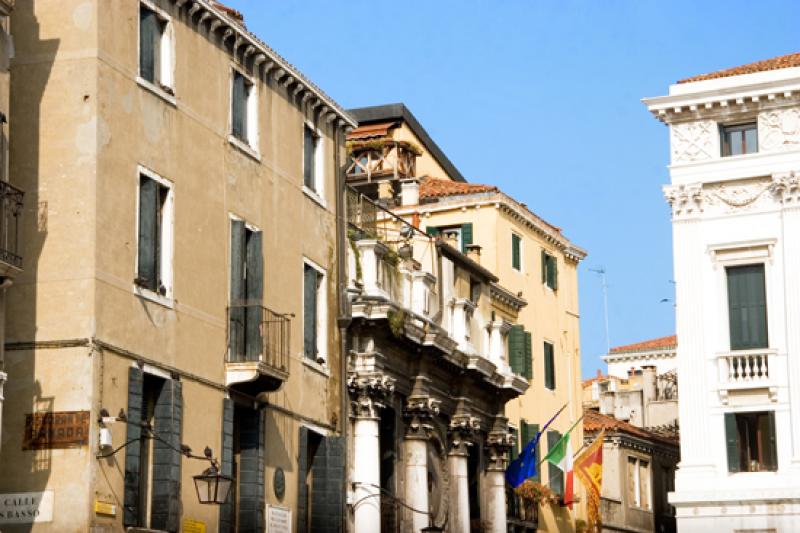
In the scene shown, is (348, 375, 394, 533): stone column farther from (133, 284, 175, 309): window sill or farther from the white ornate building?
the white ornate building

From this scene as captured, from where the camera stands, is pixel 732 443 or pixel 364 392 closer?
pixel 364 392

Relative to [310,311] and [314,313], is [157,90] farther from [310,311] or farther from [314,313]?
[314,313]

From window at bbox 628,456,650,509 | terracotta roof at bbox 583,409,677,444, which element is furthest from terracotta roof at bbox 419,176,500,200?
window at bbox 628,456,650,509

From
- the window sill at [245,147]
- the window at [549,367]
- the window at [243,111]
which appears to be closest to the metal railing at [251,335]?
the window sill at [245,147]

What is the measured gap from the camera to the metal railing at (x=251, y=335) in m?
32.1

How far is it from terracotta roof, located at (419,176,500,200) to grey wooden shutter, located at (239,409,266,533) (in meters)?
21.7

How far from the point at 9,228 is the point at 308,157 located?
37.0ft

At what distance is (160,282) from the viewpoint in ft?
98.1


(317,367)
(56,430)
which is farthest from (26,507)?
(317,367)

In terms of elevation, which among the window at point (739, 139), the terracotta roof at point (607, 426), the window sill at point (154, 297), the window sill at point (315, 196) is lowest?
the window sill at point (154, 297)

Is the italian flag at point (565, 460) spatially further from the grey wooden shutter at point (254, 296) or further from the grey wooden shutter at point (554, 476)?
the grey wooden shutter at point (254, 296)

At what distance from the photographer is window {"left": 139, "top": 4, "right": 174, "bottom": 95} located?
30.2m

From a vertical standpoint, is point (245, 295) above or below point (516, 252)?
below

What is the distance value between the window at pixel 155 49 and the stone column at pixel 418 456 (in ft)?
40.1
